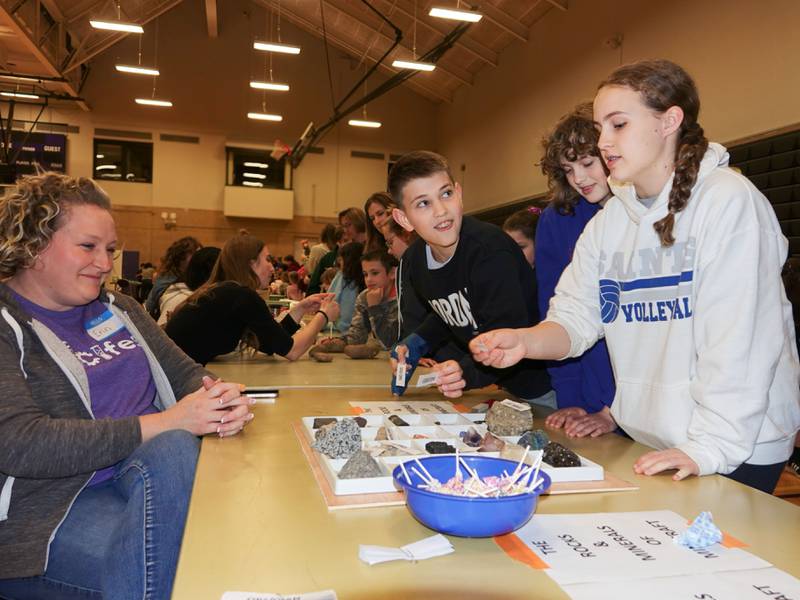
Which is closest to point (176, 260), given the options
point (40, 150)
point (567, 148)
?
point (567, 148)

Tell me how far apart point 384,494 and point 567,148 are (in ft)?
4.31

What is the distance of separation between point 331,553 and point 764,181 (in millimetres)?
6401

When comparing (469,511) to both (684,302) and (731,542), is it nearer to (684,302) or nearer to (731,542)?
(731,542)

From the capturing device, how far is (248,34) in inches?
574

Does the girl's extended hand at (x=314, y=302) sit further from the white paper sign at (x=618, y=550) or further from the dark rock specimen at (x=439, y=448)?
the white paper sign at (x=618, y=550)

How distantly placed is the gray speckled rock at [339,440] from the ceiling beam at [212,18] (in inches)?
518

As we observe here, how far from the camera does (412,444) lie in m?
1.40

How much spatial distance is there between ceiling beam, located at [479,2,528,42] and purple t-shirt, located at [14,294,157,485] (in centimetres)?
1022

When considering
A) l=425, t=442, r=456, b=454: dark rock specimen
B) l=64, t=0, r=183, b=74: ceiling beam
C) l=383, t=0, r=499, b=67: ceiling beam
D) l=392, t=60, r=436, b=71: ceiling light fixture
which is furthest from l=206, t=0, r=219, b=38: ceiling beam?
l=425, t=442, r=456, b=454: dark rock specimen

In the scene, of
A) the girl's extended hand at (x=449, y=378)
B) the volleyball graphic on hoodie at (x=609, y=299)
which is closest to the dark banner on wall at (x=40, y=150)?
the girl's extended hand at (x=449, y=378)

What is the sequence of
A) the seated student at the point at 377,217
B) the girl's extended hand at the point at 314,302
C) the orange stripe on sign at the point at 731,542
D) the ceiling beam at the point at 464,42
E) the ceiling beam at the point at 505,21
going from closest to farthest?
the orange stripe on sign at the point at 731,542 < the girl's extended hand at the point at 314,302 < the seated student at the point at 377,217 < the ceiling beam at the point at 505,21 < the ceiling beam at the point at 464,42

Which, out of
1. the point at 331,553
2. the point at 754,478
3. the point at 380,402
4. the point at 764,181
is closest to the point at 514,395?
the point at 380,402

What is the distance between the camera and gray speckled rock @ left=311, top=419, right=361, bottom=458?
4.30ft

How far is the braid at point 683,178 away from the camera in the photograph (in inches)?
55.0
